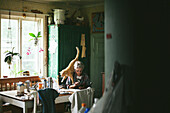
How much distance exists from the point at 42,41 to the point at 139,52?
467 centimetres

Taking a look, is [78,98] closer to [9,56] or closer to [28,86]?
[28,86]

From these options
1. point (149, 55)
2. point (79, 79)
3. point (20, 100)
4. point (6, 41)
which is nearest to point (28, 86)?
point (20, 100)

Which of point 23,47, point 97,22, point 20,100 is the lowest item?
point 20,100

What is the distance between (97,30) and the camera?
6.38m

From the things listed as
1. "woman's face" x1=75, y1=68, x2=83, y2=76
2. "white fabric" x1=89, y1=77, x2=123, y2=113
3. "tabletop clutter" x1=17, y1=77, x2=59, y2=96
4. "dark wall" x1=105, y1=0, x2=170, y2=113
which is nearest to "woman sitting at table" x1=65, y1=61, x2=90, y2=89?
"woman's face" x1=75, y1=68, x2=83, y2=76

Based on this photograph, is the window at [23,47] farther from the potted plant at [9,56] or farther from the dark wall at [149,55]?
the dark wall at [149,55]

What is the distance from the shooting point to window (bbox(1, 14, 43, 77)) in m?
5.33

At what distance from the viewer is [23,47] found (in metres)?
5.65

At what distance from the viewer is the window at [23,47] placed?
5332 mm

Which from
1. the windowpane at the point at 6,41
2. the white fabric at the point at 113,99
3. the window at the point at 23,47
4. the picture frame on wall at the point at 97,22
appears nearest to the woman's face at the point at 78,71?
the window at the point at 23,47

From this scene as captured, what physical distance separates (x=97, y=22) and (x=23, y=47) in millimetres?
1953

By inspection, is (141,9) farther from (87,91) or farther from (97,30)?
(97,30)

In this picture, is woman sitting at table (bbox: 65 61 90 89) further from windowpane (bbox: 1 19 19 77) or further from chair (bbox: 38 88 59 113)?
windowpane (bbox: 1 19 19 77)

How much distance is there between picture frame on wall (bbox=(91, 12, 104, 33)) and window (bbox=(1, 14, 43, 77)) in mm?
1343
